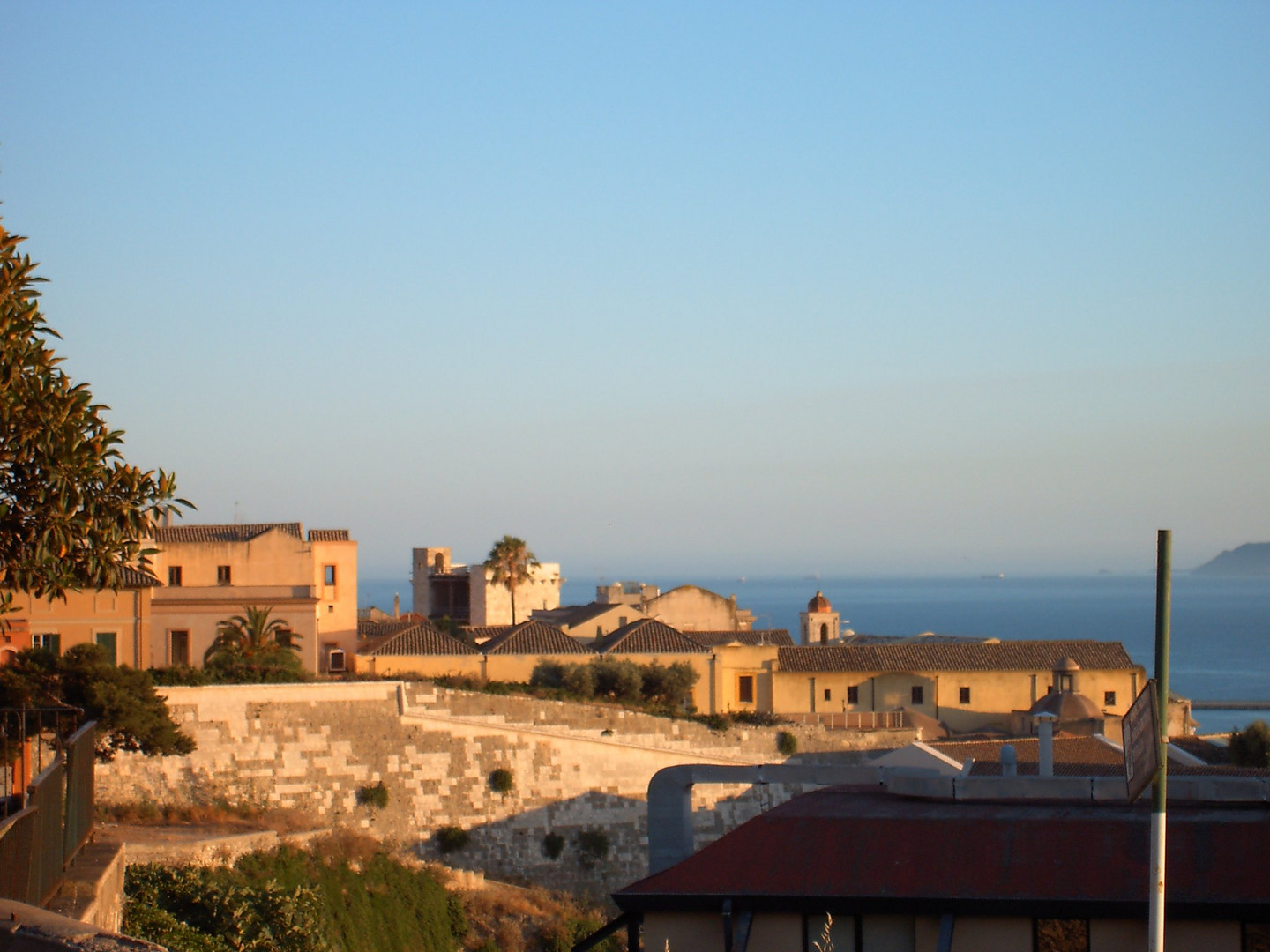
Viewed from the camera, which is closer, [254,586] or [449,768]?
[449,768]

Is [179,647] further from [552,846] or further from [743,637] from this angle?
[743,637]

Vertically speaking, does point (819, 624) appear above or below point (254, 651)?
below

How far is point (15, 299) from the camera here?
10.2m

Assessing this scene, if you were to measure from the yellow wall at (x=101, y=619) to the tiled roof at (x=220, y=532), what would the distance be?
5.52 m

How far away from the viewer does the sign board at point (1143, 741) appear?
7911 millimetres

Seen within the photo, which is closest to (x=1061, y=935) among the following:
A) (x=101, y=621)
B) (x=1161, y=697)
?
(x=1161, y=697)

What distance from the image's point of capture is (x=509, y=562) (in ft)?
200

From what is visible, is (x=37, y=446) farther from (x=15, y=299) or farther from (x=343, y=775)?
(x=343, y=775)

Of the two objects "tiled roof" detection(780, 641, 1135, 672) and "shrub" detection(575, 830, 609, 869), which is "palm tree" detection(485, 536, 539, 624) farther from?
"shrub" detection(575, 830, 609, 869)

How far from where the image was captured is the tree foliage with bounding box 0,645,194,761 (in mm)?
25828

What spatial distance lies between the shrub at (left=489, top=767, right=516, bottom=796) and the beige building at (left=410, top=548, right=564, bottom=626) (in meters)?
29.3

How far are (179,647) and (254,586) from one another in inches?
119

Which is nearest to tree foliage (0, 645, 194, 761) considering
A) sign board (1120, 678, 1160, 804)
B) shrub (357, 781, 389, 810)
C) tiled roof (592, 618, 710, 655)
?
shrub (357, 781, 389, 810)

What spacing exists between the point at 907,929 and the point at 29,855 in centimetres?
693
